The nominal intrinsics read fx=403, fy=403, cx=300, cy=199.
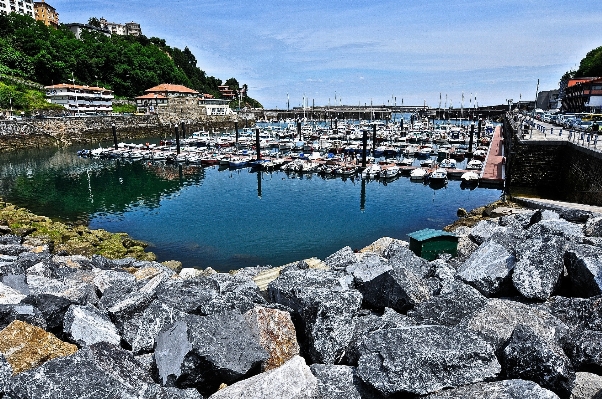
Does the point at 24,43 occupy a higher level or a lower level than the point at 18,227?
higher

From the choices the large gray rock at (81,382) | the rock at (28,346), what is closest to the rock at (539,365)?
the large gray rock at (81,382)

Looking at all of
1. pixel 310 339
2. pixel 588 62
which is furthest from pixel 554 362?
pixel 588 62

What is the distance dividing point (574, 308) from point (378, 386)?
3.00 meters

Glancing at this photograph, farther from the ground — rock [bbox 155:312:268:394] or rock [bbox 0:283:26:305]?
rock [bbox 155:312:268:394]

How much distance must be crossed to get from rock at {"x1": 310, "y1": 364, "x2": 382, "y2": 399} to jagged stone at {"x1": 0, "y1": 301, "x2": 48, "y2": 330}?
11.3ft

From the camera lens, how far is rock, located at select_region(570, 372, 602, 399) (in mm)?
3625

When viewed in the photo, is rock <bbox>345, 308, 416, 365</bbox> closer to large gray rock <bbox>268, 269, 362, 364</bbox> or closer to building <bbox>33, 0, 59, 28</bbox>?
large gray rock <bbox>268, 269, 362, 364</bbox>

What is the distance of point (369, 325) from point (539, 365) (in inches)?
72.0

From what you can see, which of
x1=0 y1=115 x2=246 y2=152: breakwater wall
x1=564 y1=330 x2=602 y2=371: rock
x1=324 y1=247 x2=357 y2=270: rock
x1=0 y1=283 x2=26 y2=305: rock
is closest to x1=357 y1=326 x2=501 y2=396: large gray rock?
x1=564 y1=330 x2=602 y2=371: rock

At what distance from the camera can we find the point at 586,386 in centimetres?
371

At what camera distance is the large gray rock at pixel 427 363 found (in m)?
3.57

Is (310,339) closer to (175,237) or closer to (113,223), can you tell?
(175,237)

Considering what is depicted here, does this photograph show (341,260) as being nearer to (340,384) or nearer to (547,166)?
(340,384)

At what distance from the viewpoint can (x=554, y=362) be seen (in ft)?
11.7
